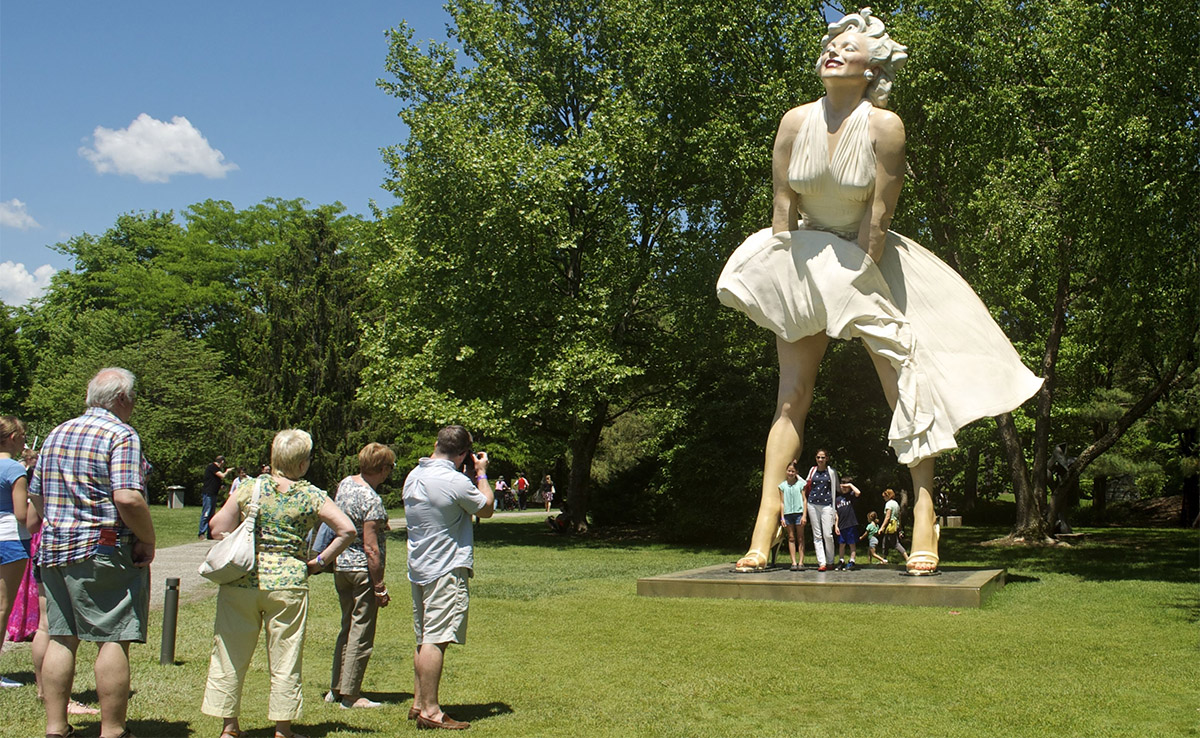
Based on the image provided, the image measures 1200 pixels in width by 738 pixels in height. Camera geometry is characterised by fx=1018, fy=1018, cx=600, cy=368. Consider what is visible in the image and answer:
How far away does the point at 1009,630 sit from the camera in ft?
31.7

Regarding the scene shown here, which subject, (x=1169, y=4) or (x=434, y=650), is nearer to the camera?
(x=434, y=650)

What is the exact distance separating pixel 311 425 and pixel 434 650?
29606 millimetres

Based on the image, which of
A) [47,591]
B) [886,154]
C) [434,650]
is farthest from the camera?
[886,154]

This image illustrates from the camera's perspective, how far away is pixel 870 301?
12.1 metres

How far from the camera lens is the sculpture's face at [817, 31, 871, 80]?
463 inches

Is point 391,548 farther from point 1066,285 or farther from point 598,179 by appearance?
point 1066,285

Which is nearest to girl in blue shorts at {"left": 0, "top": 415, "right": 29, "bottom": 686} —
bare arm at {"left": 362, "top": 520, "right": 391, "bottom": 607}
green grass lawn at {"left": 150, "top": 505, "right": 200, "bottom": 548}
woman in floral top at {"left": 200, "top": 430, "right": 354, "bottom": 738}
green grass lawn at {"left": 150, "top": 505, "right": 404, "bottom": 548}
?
woman in floral top at {"left": 200, "top": 430, "right": 354, "bottom": 738}

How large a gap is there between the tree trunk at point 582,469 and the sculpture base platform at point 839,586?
13.5 m

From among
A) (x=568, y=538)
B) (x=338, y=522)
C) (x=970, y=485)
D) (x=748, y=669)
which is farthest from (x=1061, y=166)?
(x=970, y=485)

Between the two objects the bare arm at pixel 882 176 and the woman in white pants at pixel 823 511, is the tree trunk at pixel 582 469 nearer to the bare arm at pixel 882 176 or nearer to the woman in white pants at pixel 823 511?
the woman in white pants at pixel 823 511

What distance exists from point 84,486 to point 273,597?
3.75 ft

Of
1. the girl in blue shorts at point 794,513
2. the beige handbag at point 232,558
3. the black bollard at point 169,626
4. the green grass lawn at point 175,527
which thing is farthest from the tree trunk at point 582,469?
the beige handbag at point 232,558

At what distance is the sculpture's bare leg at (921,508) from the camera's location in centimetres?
1211

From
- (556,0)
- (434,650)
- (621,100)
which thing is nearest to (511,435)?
(621,100)
